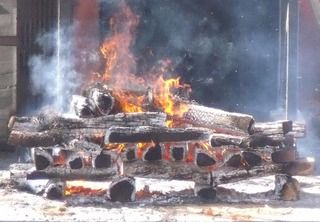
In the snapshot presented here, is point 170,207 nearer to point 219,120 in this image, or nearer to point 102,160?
point 102,160

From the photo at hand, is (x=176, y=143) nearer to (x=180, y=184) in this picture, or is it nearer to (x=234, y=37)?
(x=180, y=184)

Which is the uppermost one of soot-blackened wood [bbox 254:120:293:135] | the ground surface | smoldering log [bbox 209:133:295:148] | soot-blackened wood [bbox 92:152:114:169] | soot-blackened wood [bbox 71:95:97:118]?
soot-blackened wood [bbox 71:95:97:118]

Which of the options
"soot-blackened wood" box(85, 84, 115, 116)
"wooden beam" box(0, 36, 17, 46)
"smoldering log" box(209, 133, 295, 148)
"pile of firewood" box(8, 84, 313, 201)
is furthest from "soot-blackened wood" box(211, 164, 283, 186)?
"wooden beam" box(0, 36, 17, 46)

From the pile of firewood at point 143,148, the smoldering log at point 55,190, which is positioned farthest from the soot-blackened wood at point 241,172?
the smoldering log at point 55,190

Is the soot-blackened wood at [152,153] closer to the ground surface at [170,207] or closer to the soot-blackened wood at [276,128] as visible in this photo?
the ground surface at [170,207]

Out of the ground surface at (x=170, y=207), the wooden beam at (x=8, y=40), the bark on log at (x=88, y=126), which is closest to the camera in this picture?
the ground surface at (x=170, y=207)

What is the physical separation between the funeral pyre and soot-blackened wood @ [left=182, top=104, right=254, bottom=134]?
0.04 feet

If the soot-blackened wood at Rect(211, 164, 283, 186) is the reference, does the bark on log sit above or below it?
above

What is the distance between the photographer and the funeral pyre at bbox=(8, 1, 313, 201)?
6.68 meters

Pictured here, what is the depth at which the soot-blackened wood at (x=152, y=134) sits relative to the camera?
6.58m

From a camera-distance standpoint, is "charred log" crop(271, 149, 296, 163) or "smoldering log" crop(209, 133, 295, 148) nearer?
"smoldering log" crop(209, 133, 295, 148)

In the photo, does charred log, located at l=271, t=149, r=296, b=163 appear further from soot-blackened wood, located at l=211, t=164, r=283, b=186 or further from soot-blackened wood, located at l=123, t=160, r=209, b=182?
soot-blackened wood, located at l=123, t=160, r=209, b=182

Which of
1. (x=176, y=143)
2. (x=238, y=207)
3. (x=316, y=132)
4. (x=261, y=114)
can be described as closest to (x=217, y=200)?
(x=238, y=207)

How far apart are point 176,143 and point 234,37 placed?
3442 millimetres
